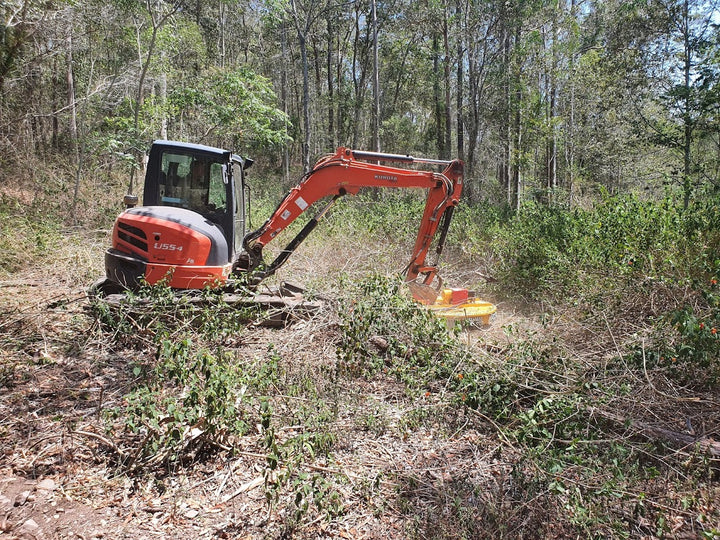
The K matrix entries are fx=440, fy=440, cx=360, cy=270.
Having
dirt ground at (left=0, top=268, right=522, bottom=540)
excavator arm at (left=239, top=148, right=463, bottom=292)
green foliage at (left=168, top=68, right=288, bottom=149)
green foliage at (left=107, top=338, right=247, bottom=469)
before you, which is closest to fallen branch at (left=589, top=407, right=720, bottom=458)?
dirt ground at (left=0, top=268, right=522, bottom=540)

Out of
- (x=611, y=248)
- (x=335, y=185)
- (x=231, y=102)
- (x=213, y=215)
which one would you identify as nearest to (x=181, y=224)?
(x=213, y=215)

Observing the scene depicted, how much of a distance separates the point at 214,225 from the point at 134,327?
1572 millimetres

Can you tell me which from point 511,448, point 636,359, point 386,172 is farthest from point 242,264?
point 636,359

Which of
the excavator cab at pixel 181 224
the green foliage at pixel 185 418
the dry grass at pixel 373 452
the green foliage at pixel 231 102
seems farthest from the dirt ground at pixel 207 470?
the green foliage at pixel 231 102

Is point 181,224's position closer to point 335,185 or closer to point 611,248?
point 335,185

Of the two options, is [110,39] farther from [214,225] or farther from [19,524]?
[19,524]

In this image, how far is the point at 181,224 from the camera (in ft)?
16.7

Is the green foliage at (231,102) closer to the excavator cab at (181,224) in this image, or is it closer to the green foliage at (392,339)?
the excavator cab at (181,224)

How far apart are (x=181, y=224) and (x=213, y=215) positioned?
74 centimetres

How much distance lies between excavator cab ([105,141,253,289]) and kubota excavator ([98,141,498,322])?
1 centimetres

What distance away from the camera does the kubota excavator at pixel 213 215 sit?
16.7 ft

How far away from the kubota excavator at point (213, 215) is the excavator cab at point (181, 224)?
1 cm

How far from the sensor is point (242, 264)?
6.30 metres

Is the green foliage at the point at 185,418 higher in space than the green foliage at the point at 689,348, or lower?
lower
